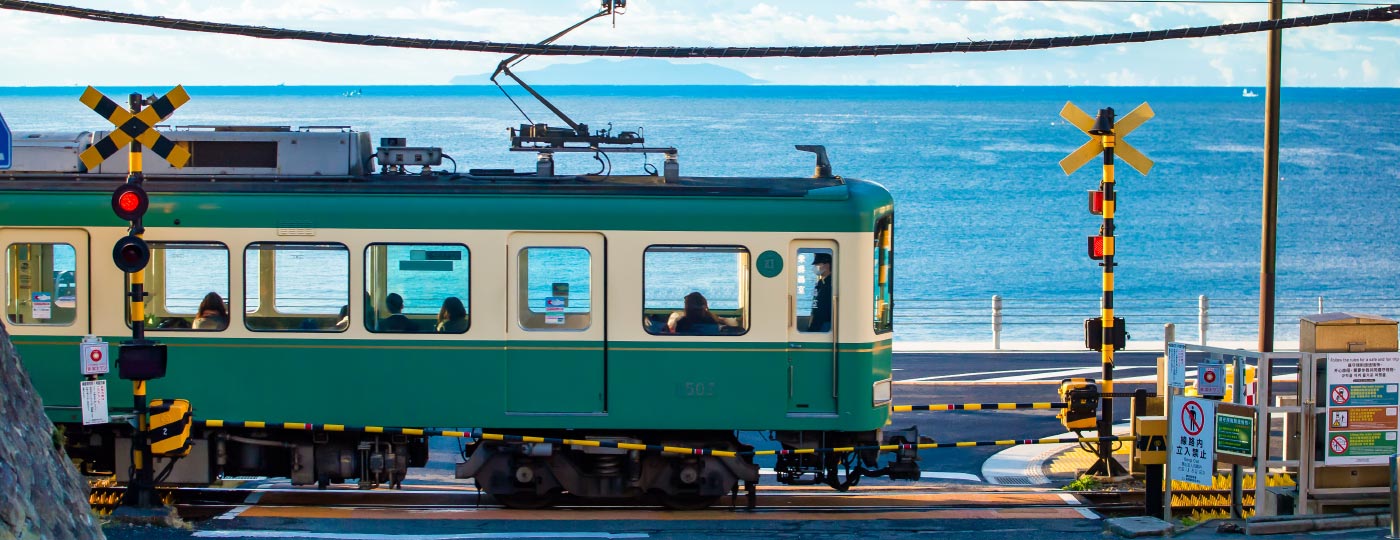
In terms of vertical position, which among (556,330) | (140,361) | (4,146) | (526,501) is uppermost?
(4,146)

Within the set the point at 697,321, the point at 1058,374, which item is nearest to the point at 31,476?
the point at 697,321

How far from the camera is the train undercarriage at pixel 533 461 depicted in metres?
13.4

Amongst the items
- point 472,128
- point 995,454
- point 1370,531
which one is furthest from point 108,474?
point 472,128

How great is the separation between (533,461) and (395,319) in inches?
67.2

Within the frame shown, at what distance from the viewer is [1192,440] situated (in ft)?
41.7

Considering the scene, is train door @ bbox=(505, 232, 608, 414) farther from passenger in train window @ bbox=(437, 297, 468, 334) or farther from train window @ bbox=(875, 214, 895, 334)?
train window @ bbox=(875, 214, 895, 334)

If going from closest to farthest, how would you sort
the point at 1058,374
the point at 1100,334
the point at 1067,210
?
the point at 1100,334, the point at 1058,374, the point at 1067,210

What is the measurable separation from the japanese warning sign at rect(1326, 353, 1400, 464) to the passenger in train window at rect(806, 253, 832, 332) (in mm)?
4084

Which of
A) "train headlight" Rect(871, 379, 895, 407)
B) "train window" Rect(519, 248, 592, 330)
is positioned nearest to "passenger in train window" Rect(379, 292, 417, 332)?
"train window" Rect(519, 248, 592, 330)

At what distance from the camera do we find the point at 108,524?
12.4 m

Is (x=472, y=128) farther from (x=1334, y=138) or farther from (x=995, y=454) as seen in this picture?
(x=995, y=454)

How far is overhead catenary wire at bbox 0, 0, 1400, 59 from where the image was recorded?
1509 cm

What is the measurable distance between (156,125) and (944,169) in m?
101

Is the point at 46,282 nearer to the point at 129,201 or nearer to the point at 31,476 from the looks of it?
the point at 129,201
